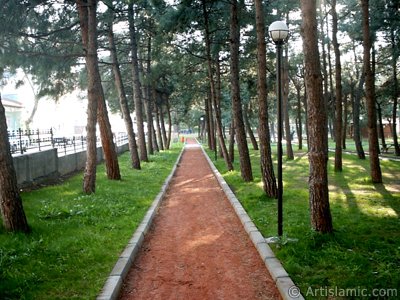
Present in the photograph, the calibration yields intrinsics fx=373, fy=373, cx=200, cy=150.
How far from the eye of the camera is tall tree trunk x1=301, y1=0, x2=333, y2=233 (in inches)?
233

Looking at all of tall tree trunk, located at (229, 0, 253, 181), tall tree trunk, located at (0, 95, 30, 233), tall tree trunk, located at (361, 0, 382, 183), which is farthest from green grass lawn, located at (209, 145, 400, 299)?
A: tall tree trunk, located at (0, 95, 30, 233)

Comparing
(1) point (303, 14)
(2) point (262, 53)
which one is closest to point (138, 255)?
(1) point (303, 14)

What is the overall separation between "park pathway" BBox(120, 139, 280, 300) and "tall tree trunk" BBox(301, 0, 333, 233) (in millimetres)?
1324

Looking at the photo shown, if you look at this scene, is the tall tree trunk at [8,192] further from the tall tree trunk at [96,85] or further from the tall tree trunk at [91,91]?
the tall tree trunk at [96,85]

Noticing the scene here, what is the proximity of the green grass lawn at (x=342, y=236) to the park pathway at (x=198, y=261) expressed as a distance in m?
0.44

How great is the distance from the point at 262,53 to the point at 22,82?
337 inches

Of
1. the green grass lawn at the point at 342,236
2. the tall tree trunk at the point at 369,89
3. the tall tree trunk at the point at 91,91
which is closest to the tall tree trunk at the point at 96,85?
the tall tree trunk at the point at 91,91

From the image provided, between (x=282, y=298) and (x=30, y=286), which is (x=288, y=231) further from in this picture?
(x=30, y=286)

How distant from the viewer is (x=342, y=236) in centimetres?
603

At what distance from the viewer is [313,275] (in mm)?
4695

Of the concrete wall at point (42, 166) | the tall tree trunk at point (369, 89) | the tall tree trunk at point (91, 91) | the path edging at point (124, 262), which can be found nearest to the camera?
the path edging at point (124, 262)

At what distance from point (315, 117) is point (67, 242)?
14.5ft

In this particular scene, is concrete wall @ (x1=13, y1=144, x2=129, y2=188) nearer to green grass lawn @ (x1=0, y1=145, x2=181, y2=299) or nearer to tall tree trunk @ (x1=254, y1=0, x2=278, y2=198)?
green grass lawn @ (x1=0, y1=145, x2=181, y2=299)

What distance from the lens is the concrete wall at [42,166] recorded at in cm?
1027
